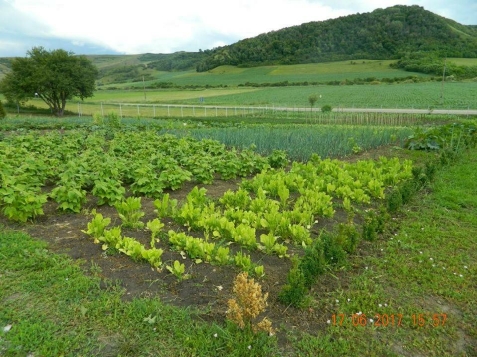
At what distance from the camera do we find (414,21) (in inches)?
3408

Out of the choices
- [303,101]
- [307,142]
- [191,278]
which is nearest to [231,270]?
[191,278]

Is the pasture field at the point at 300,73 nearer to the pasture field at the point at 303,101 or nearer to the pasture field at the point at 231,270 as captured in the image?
the pasture field at the point at 303,101

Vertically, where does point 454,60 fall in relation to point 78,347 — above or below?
above

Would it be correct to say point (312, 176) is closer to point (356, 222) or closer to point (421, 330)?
point (356, 222)

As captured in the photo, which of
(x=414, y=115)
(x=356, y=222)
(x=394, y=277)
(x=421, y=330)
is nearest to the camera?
(x=421, y=330)

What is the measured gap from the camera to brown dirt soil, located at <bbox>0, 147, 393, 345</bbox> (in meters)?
3.08

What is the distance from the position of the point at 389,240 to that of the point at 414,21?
99998mm

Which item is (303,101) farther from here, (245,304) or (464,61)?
(245,304)

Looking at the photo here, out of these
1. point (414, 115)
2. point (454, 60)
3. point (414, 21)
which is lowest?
point (414, 115)

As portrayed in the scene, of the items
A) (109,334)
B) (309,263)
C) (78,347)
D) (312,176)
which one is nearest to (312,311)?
(309,263)

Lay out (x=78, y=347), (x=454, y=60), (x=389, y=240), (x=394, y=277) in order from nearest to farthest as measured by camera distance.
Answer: (x=78, y=347) → (x=394, y=277) → (x=389, y=240) → (x=454, y=60)
